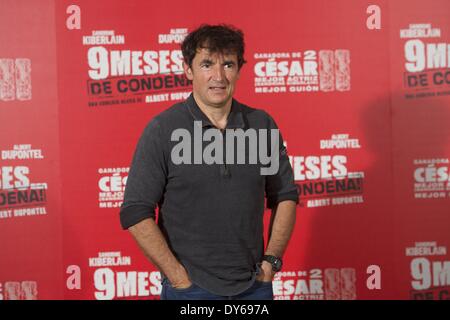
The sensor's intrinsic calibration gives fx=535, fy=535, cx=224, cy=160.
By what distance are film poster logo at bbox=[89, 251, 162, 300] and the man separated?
1.46 m

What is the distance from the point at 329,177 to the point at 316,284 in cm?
65

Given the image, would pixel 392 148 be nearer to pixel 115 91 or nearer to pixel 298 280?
pixel 298 280

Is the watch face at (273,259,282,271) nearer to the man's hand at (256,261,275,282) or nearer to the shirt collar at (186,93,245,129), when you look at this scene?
the man's hand at (256,261,275,282)

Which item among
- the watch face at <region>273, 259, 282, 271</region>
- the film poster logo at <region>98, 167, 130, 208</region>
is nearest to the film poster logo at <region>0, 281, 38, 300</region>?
the film poster logo at <region>98, 167, 130, 208</region>

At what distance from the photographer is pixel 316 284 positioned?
10.6 feet

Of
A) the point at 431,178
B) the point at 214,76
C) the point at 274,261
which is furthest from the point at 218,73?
the point at 431,178

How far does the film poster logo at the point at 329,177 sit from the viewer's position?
320cm

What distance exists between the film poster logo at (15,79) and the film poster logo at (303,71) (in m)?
1.35

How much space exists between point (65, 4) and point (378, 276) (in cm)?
246

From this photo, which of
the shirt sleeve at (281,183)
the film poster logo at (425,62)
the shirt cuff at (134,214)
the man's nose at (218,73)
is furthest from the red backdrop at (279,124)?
the shirt cuff at (134,214)

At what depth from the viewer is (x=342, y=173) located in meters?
3.21

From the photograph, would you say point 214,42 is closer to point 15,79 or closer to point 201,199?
point 201,199

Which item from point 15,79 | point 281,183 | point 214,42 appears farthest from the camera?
point 15,79

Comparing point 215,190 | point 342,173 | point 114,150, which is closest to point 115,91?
point 114,150
